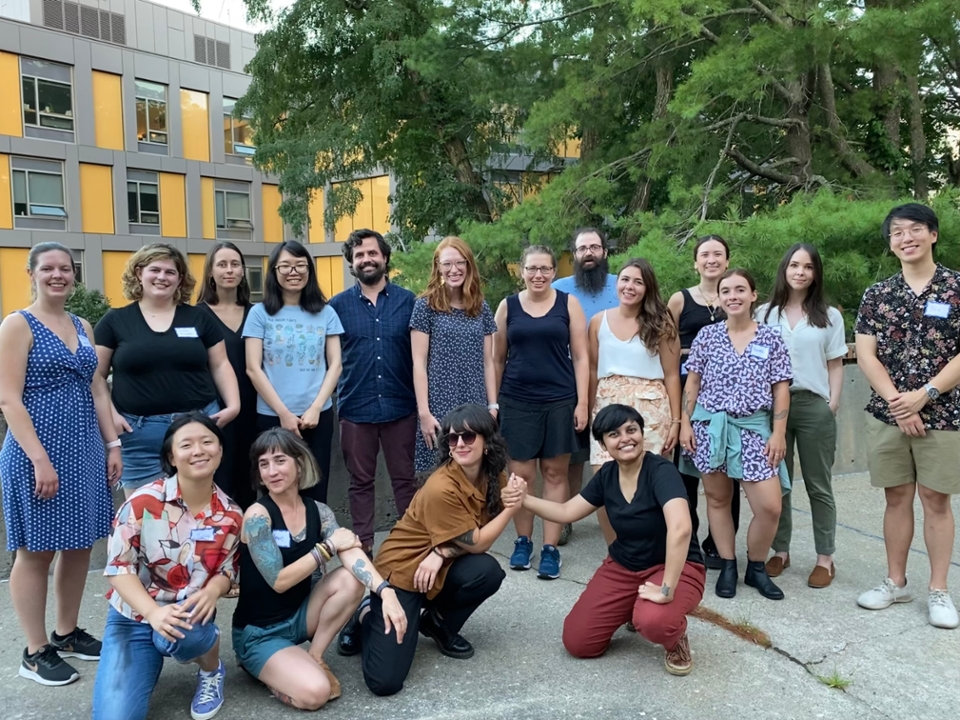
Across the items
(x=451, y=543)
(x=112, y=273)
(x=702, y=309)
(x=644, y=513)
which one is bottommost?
(x=451, y=543)

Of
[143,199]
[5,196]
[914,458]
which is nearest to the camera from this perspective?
[914,458]

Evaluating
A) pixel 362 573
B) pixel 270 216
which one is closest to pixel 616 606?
pixel 362 573

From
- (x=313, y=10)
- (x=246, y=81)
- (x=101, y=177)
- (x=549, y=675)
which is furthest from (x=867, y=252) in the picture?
(x=246, y=81)

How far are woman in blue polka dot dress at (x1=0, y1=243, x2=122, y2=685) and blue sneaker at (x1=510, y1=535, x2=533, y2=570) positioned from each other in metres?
1.96

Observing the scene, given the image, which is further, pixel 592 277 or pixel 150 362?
pixel 592 277

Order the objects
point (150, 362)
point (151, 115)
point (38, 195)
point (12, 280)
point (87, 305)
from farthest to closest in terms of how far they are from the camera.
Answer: point (151, 115) → point (38, 195) → point (12, 280) → point (87, 305) → point (150, 362)

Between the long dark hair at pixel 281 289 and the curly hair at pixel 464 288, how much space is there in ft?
1.76

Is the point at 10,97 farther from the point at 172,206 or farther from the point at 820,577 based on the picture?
the point at 820,577

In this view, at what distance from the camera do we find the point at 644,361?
3914 millimetres

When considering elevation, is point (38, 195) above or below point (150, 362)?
above

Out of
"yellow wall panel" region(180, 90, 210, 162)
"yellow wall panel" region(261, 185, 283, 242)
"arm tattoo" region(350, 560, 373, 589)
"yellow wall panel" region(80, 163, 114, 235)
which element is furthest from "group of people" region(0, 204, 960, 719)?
"yellow wall panel" region(261, 185, 283, 242)

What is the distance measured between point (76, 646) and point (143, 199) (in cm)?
2578

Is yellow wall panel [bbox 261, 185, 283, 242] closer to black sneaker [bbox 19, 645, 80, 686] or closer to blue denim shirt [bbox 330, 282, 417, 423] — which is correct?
blue denim shirt [bbox 330, 282, 417, 423]

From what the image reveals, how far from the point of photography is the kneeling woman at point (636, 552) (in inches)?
115
